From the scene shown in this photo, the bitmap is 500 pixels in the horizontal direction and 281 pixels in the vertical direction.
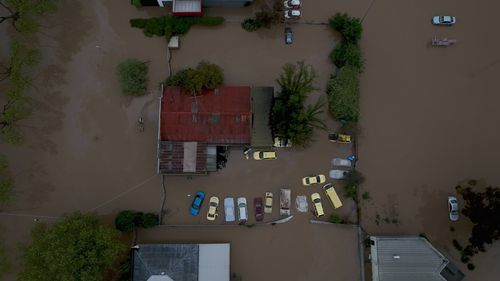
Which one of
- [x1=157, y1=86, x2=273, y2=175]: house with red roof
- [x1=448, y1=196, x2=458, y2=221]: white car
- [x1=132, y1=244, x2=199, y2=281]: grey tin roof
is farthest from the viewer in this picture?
[x1=448, y1=196, x2=458, y2=221]: white car

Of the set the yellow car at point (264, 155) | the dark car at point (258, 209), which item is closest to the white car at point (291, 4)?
the yellow car at point (264, 155)

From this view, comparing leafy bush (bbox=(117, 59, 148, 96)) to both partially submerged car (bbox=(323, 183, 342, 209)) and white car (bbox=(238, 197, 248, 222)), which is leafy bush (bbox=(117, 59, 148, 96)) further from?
partially submerged car (bbox=(323, 183, 342, 209))

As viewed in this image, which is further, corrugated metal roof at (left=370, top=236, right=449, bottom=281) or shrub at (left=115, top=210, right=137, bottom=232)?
shrub at (left=115, top=210, right=137, bottom=232)

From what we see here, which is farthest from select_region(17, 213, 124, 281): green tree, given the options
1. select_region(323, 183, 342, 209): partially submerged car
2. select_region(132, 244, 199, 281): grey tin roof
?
select_region(323, 183, 342, 209): partially submerged car

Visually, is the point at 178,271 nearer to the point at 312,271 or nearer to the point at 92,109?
the point at 312,271

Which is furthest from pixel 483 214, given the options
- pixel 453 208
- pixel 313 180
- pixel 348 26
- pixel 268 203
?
pixel 348 26

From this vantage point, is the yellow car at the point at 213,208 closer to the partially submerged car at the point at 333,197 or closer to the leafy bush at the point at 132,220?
the leafy bush at the point at 132,220

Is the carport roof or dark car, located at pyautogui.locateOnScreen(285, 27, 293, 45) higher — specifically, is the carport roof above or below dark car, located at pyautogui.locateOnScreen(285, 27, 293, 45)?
below
